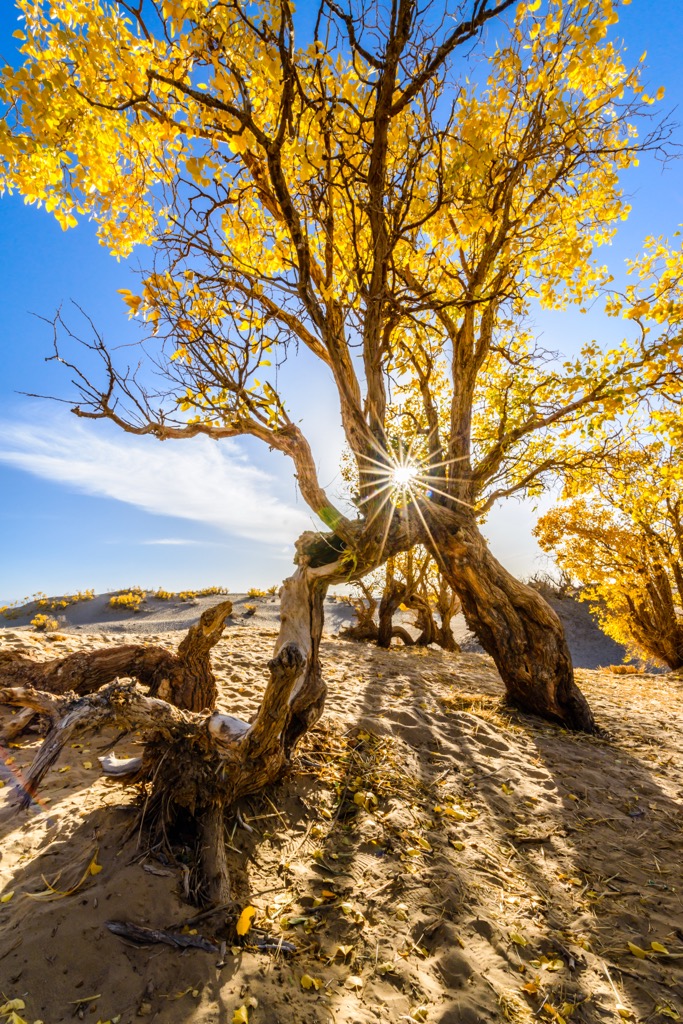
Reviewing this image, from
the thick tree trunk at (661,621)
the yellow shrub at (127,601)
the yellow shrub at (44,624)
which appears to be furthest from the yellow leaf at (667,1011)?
the yellow shrub at (127,601)

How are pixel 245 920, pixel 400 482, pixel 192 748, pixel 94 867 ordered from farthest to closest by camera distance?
pixel 400 482
pixel 192 748
pixel 94 867
pixel 245 920

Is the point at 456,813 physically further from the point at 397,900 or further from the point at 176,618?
the point at 176,618

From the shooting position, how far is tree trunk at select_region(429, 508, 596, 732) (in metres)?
5.55

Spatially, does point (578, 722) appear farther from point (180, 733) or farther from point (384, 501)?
point (180, 733)

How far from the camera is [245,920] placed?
206 cm

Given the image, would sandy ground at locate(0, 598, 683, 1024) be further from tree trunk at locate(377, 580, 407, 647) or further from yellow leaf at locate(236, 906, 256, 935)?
tree trunk at locate(377, 580, 407, 647)

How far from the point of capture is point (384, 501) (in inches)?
201

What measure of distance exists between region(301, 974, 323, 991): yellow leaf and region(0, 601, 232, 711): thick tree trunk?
265 centimetres

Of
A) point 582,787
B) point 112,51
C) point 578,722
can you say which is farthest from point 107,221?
point 578,722

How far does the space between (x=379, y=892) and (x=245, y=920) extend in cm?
81

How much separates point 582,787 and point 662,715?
3.47m

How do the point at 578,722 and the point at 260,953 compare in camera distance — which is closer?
the point at 260,953

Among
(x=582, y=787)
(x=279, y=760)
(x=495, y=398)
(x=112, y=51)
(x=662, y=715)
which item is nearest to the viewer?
(x=279, y=760)

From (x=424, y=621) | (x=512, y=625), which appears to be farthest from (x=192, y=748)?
(x=424, y=621)
